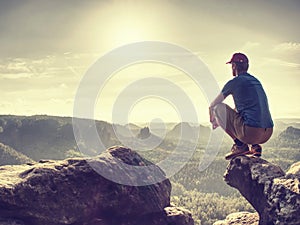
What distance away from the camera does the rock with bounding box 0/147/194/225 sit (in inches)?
616

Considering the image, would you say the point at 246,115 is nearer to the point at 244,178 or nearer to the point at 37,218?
the point at 244,178

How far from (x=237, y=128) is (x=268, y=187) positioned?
314 cm

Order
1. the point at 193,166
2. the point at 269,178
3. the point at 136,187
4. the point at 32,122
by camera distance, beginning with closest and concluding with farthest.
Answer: the point at 269,178
the point at 136,187
the point at 193,166
the point at 32,122

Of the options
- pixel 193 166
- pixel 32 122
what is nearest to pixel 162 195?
pixel 193 166

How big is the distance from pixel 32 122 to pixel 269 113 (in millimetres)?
195503

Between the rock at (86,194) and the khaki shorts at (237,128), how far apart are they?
15.5 ft

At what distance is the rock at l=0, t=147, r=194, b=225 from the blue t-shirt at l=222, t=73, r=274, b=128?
6.08 m

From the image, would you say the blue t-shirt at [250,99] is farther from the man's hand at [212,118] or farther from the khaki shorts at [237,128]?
the man's hand at [212,118]

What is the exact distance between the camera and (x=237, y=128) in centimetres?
1767

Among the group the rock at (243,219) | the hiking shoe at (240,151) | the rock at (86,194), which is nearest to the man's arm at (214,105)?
the hiking shoe at (240,151)

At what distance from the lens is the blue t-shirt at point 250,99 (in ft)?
55.7

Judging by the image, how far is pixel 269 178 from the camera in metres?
16.8

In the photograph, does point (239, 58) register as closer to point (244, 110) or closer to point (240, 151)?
point (244, 110)

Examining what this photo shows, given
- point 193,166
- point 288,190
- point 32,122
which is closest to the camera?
point 288,190
